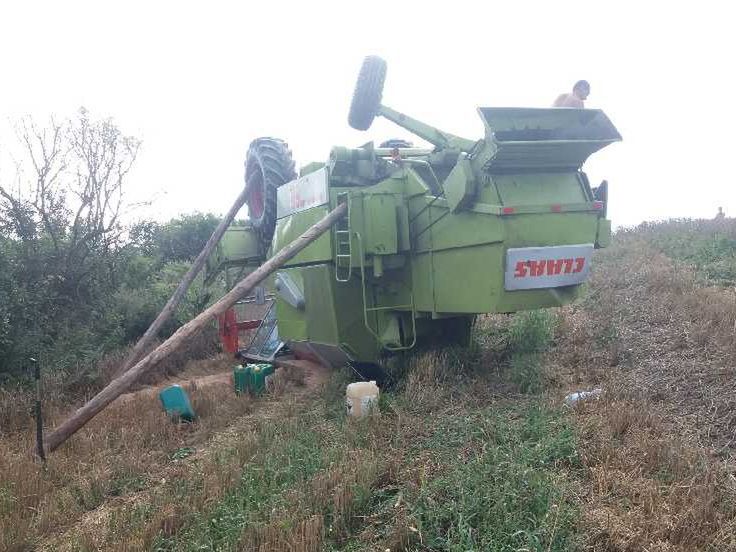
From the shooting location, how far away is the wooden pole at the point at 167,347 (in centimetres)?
Answer: 512

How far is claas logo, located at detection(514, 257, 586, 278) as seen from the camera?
4676 millimetres

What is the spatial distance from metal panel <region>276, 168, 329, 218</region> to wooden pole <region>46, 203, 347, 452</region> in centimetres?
44

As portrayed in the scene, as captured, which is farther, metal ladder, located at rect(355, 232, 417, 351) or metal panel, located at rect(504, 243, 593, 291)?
metal ladder, located at rect(355, 232, 417, 351)

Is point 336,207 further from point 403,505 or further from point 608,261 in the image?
point 608,261

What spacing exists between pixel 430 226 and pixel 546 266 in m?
1.11

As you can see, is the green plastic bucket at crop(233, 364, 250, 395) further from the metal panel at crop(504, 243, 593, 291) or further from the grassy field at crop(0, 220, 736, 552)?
the metal panel at crop(504, 243, 593, 291)

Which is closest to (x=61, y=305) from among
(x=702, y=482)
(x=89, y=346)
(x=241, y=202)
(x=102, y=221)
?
(x=89, y=346)

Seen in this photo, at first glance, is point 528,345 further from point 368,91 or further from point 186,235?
point 186,235

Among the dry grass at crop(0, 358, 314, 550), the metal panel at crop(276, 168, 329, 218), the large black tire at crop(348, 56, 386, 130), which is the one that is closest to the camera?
the dry grass at crop(0, 358, 314, 550)

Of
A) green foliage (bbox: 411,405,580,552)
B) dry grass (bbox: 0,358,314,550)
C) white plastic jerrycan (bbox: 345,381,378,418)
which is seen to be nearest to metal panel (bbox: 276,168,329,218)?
white plastic jerrycan (bbox: 345,381,378,418)

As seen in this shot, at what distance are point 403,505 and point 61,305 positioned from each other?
6.24 metres

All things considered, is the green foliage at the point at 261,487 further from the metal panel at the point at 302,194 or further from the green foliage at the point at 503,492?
the metal panel at the point at 302,194

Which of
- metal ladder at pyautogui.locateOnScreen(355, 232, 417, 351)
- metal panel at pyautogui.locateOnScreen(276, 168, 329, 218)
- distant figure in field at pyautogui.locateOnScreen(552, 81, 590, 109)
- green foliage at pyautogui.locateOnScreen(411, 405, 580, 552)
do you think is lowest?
green foliage at pyautogui.locateOnScreen(411, 405, 580, 552)

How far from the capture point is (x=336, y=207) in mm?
5902
